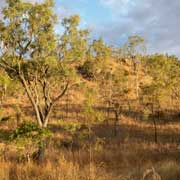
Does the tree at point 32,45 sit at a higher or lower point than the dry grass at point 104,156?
higher

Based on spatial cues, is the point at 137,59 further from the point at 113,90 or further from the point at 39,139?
the point at 39,139

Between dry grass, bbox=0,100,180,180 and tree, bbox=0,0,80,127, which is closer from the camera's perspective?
dry grass, bbox=0,100,180,180

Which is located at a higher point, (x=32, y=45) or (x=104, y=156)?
(x=32, y=45)

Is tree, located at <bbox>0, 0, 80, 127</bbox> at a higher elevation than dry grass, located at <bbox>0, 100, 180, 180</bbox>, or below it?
higher

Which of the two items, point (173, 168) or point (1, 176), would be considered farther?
point (173, 168)

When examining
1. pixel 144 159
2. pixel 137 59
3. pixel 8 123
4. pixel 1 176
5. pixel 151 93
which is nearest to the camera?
pixel 1 176

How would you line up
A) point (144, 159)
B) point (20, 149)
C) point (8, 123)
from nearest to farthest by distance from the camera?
point (20, 149) → point (144, 159) → point (8, 123)

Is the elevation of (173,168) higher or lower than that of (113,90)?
lower

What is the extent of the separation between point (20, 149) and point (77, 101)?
1339 inches

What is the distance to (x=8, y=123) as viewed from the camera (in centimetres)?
2897

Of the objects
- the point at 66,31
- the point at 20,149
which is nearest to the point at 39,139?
the point at 20,149

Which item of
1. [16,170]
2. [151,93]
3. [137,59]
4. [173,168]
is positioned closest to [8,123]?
[151,93]

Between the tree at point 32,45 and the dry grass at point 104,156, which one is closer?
the dry grass at point 104,156

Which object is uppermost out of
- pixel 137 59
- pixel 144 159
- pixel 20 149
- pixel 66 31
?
pixel 137 59
